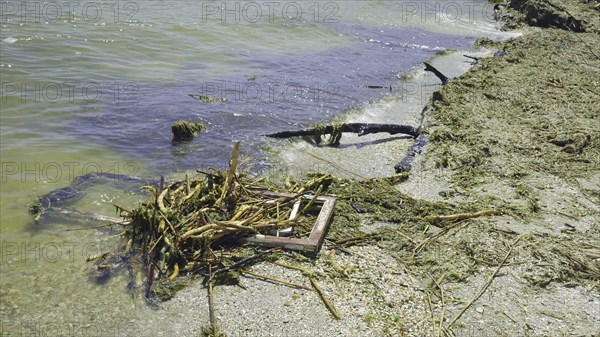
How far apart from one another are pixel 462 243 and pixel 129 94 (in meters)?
6.75

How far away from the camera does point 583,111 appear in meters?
8.97

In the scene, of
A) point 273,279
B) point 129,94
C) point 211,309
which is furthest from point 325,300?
point 129,94

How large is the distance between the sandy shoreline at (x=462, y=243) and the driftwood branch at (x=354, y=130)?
0.18 meters

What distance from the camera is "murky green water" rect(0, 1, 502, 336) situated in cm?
462

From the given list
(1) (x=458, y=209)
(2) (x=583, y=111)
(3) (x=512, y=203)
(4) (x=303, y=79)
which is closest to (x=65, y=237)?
(1) (x=458, y=209)

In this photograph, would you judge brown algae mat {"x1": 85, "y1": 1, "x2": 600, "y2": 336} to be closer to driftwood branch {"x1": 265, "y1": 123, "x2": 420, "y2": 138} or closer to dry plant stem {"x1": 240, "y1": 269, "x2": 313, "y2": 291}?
dry plant stem {"x1": 240, "y1": 269, "x2": 313, "y2": 291}

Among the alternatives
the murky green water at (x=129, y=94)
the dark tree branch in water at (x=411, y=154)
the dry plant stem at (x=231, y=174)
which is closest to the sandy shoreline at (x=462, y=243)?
the dark tree branch in water at (x=411, y=154)

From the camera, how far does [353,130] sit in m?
8.08

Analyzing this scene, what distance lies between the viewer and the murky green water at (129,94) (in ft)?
15.2

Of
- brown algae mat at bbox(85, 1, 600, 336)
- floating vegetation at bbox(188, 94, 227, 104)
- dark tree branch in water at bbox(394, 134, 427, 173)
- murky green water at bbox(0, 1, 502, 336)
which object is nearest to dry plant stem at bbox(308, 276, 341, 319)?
brown algae mat at bbox(85, 1, 600, 336)

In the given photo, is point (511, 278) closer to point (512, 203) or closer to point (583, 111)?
point (512, 203)

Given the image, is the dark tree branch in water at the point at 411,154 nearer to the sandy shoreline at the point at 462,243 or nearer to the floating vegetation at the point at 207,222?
the sandy shoreline at the point at 462,243

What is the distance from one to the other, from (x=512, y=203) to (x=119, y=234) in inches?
165

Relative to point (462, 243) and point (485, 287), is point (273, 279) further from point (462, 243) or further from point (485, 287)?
point (462, 243)
